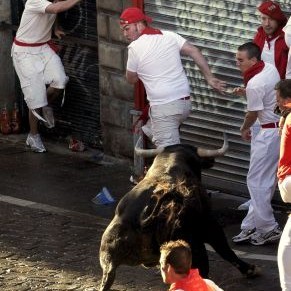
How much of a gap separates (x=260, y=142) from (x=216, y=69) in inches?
77.6

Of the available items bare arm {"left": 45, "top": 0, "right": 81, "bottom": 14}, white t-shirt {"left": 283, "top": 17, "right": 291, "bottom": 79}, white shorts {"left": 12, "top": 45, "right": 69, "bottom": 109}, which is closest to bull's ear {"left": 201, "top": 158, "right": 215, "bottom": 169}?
white t-shirt {"left": 283, "top": 17, "right": 291, "bottom": 79}

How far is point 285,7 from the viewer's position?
11.8 metres

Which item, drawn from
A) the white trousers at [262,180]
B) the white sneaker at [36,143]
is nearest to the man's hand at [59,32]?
the white sneaker at [36,143]

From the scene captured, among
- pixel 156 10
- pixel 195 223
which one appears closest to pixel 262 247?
pixel 195 223

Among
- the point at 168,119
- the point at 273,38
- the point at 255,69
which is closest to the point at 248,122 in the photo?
the point at 255,69

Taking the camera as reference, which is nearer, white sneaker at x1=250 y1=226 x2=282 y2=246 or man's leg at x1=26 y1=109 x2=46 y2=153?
white sneaker at x1=250 y1=226 x2=282 y2=246

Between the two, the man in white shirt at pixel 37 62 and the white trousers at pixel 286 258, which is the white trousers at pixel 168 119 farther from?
the white trousers at pixel 286 258

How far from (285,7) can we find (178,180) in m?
3.00

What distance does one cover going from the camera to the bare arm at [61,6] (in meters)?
13.8

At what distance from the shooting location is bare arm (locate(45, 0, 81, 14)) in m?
13.8

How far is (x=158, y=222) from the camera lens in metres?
9.25

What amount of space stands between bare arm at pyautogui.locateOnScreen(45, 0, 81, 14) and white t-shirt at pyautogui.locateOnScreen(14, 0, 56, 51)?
0.76 feet

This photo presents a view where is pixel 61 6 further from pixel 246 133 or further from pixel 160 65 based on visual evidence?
pixel 246 133

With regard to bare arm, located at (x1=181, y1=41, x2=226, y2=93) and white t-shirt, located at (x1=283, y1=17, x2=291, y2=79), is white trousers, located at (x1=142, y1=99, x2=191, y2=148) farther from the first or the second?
white t-shirt, located at (x1=283, y1=17, x2=291, y2=79)
